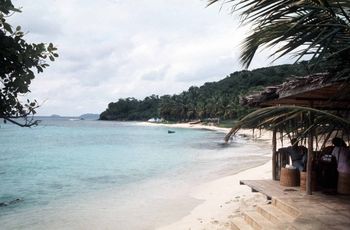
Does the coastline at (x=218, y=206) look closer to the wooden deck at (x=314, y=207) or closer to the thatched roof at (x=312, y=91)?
the wooden deck at (x=314, y=207)

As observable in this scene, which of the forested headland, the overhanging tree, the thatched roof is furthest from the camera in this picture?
the forested headland

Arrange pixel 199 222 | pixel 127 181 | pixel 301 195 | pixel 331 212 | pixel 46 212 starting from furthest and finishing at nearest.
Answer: pixel 127 181, pixel 46 212, pixel 199 222, pixel 301 195, pixel 331 212

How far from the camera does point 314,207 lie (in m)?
5.56

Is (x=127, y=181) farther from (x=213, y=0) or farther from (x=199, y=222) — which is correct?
(x=213, y=0)

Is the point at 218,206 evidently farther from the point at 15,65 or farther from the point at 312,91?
the point at 15,65

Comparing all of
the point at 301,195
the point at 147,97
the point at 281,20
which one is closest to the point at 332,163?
the point at 301,195

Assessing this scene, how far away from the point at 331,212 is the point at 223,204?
4.95 m

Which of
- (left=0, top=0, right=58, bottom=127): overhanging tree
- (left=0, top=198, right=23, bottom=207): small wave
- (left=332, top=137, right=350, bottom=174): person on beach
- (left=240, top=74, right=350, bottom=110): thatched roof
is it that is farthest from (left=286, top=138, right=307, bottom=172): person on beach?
(left=0, top=198, right=23, bottom=207): small wave

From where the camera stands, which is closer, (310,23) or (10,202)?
(310,23)

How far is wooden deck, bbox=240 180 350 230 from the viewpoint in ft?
15.5

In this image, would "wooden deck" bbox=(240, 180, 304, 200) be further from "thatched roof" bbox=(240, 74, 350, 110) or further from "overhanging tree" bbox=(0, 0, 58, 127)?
"overhanging tree" bbox=(0, 0, 58, 127)

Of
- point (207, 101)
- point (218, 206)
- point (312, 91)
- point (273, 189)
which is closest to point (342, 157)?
point (273, 189)

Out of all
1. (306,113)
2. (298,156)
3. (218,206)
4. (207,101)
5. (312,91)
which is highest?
(207,101)

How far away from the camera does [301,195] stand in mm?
6438
